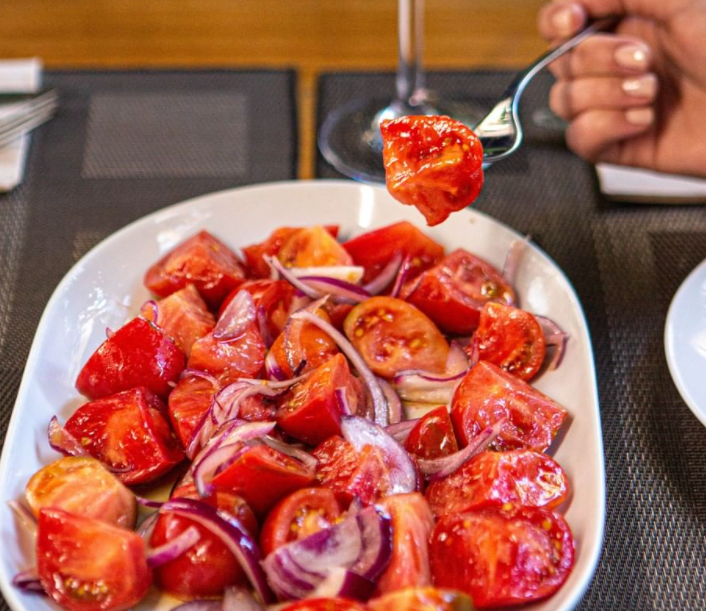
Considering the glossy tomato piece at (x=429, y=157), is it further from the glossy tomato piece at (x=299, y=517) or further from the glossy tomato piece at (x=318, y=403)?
the glossy tomato piece at (x=299, y=517)

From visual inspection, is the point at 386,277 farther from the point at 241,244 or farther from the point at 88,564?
the point at 88,564

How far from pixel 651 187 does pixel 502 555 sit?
45.8 inches

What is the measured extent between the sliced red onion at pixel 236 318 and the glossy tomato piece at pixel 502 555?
51 centimetres

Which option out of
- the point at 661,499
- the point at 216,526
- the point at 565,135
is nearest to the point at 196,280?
the point at 216,526

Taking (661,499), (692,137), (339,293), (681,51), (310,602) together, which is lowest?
(661,499)

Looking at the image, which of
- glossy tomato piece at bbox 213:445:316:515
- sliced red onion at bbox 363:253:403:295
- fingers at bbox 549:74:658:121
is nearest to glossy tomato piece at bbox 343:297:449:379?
sliced red onion at bbox 363:253:403:295

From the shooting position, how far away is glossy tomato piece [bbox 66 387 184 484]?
4.13ft

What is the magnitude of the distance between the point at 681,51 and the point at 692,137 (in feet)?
0.65

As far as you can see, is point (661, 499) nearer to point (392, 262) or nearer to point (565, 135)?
point (392, 262)

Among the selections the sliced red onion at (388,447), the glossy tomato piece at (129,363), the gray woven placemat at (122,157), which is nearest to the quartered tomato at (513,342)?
the sliced red onion at (388,447)

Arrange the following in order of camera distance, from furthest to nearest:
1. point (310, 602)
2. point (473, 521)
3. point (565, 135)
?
point (565, 135), point (473, 521), point (310, 602)

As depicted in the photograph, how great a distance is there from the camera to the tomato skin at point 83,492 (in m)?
1.16

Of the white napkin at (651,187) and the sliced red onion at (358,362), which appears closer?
the sliced red onion at (358,362)

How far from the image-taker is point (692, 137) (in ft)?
6.31
